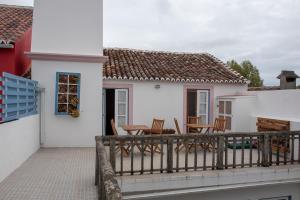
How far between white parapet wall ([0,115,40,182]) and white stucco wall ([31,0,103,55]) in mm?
2520

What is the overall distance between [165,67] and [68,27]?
17.0 feet

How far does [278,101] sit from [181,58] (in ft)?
20.3

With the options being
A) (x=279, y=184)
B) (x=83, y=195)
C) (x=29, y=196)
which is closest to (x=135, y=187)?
(x=83, y=195)

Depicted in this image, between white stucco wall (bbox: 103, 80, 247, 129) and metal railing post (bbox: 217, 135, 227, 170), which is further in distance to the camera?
white stucco wall (bbox: 103, 80, 247, 129)

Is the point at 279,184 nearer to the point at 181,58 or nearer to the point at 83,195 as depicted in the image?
the point at 83,195

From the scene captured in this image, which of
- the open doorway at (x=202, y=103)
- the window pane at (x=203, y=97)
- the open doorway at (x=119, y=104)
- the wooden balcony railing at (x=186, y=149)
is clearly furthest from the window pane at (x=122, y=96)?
the wooden balcony railing at (x=186, y=149)

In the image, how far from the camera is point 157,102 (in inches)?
518

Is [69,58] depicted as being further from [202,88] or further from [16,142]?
[202,88]

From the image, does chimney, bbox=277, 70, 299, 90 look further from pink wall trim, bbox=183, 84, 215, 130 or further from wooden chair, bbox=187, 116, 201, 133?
wooden chair, bbox=187, 116, 201, 133

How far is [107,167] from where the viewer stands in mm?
4121

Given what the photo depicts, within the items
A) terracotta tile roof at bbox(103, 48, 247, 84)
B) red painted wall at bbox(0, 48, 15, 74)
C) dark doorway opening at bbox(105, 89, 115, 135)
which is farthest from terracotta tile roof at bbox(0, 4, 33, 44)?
dark doorway opening at bbox(105, 89, 115, 135)

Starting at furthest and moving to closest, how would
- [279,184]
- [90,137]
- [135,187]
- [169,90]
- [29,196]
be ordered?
[169,90]
[90,137]
[279,184]
[135,187]
[29,196]

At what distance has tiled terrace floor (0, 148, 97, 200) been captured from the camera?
5730 millimetres

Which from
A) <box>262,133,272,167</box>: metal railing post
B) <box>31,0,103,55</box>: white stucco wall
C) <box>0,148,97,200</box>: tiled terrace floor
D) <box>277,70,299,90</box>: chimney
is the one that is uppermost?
<box>31,0,103,55</box>: white stucco wall
